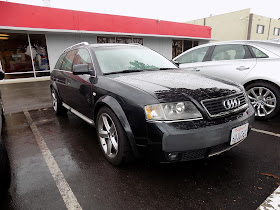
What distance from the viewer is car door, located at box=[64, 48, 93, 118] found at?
298cm

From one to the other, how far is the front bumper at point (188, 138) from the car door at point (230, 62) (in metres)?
2.30

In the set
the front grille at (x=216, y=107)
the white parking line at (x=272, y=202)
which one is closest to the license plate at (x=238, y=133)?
the front grille at (x=216, y=107)

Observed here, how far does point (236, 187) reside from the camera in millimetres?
2082

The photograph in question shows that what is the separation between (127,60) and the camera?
10.4 ft

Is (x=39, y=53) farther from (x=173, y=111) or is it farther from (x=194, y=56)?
(x=173, y=111)

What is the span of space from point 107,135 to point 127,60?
1.29 meters

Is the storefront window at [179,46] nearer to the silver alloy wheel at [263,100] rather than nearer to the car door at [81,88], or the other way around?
the silver alloy wheel at [263,100]

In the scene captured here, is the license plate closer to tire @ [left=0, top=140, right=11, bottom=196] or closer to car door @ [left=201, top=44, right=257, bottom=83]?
car door @ [left=201, top=44, right=257, bottom=83]

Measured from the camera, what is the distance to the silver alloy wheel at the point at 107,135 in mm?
2496

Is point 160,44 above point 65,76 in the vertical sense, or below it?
above

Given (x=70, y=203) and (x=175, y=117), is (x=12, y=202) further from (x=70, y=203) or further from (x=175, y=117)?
(x=175, y=117)

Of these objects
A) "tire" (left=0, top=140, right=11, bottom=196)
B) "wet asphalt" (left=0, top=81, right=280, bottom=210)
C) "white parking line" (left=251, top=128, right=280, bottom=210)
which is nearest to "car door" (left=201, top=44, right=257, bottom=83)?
"wet asphalt" (left=0, top=81, right=280, bottom=210)

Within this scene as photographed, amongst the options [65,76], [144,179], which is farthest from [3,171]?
[65,76]

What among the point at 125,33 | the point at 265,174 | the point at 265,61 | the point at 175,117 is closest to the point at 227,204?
the point at 265,174
